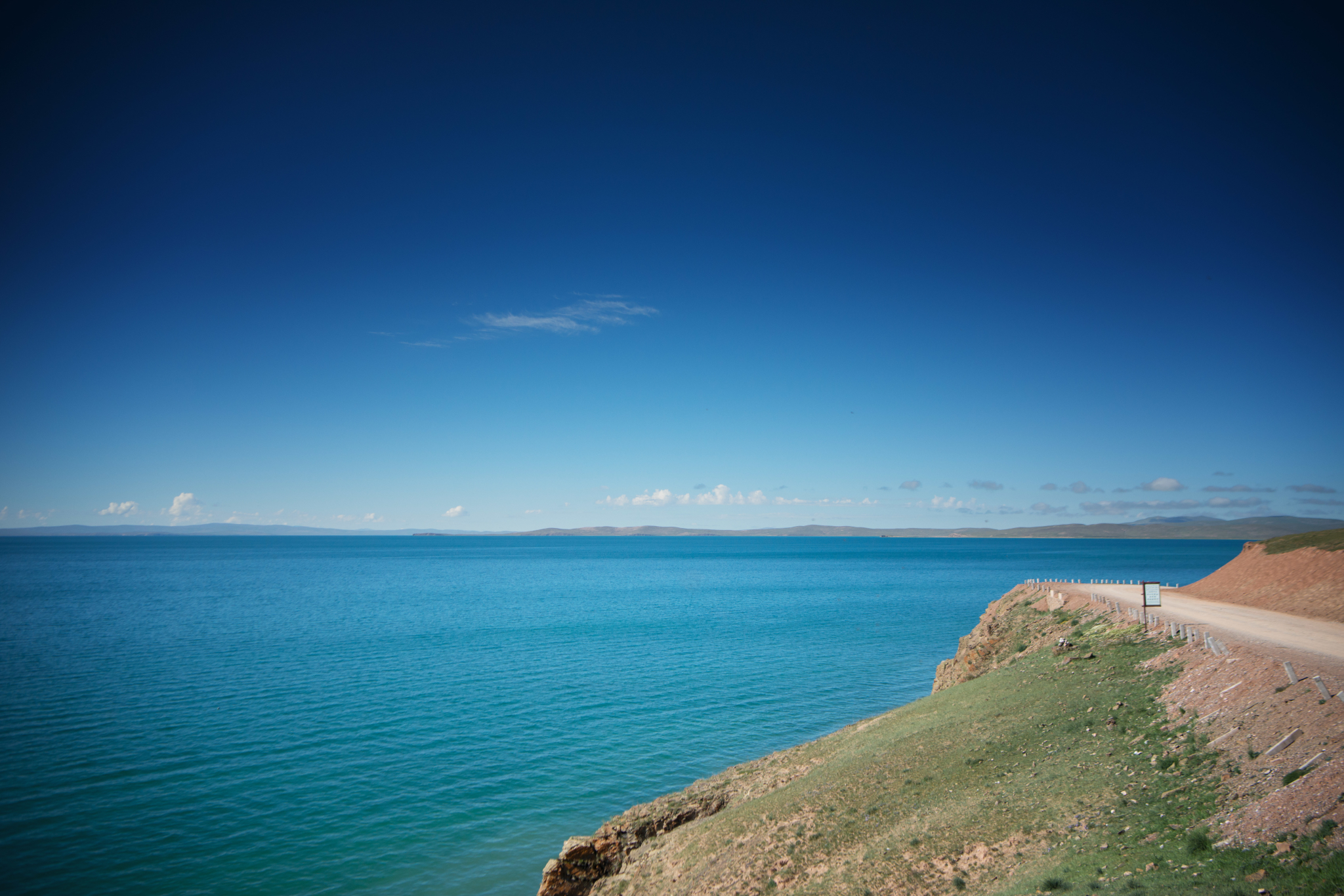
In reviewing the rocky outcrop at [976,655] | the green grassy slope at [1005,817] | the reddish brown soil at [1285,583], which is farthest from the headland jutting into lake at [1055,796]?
the reddish brown soil at [1285,583]

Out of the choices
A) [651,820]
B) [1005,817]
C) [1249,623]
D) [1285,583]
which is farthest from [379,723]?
[1285,583]

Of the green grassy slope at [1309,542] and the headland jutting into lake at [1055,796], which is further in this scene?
the green grassy slope at [1309,542]

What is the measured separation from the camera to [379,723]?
3788cm

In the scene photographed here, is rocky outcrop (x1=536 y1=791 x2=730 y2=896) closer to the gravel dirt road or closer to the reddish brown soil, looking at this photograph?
the gravel dirt road

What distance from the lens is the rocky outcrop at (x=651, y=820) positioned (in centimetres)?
2100

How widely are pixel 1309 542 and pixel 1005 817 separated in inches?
1987

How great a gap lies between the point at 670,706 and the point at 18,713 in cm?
3781

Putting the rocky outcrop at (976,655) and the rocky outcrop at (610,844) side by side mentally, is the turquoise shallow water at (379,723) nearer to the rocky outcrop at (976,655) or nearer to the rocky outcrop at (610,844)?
the rocky outcrop at (610,844)

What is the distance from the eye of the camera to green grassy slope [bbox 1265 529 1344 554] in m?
46.1

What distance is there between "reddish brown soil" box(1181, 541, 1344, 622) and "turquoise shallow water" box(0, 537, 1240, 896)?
21.6 meters

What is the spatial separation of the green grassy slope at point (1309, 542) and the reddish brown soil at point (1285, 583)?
547mm

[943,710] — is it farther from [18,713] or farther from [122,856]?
[18,713]

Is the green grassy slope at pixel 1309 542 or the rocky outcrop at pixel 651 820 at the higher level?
the green grassy slope at pixel 1309 542

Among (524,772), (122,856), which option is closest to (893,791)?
(524,772)
